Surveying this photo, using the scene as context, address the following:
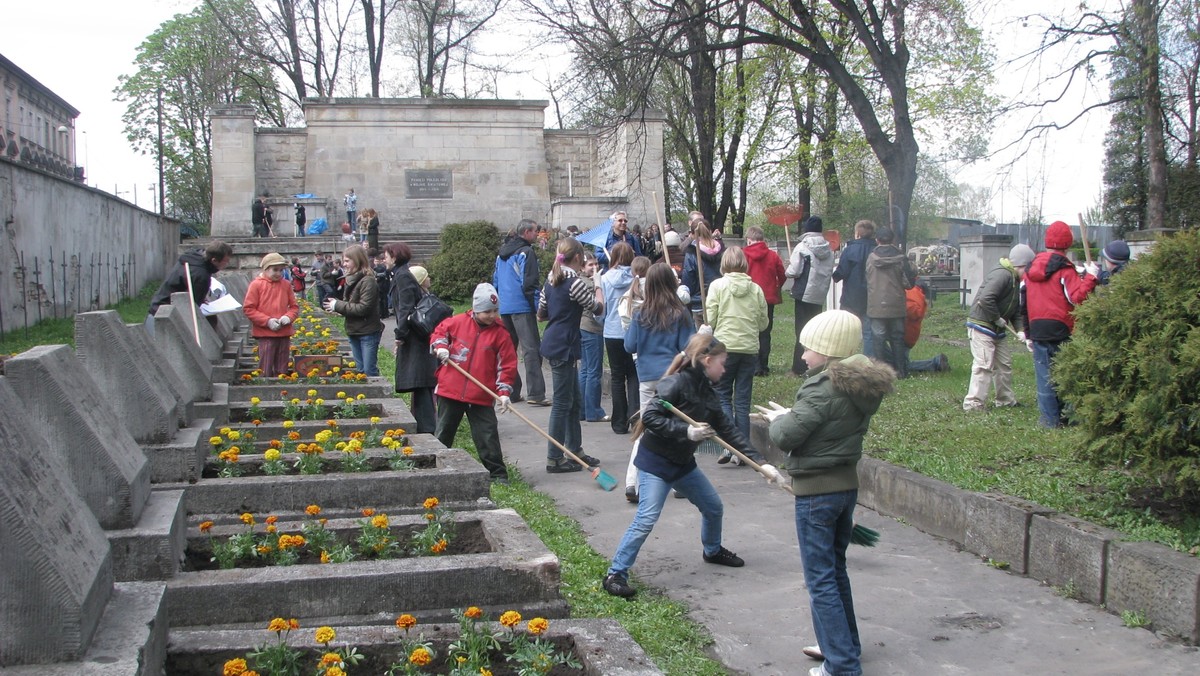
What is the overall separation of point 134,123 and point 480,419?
165 feet

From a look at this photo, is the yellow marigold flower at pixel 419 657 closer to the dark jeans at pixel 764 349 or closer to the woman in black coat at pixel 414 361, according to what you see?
the woman in black coat at pixel 414 361

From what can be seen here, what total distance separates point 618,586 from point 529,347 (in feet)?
20.8

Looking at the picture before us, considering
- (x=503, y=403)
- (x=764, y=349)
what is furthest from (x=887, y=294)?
(x=503, y=403)

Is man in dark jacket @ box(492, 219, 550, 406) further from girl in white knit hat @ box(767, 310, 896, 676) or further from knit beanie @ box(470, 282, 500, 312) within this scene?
girl in white knit hat @ box(767, 310, 896, 676)

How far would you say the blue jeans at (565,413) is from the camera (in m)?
8.67

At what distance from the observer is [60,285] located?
19172 millimetres

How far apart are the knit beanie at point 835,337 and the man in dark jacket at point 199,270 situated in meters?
7.11

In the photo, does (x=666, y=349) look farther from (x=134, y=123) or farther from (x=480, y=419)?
(x=134, y=123)

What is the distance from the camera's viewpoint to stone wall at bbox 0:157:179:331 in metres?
16.4

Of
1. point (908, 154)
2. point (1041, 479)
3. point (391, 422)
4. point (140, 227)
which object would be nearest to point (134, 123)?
point (140, 227)

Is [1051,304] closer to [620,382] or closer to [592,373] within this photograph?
[620,382]

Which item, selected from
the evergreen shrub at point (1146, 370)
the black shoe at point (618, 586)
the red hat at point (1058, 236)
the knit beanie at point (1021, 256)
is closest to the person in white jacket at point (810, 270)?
the knit beanie at point (1021, 256)

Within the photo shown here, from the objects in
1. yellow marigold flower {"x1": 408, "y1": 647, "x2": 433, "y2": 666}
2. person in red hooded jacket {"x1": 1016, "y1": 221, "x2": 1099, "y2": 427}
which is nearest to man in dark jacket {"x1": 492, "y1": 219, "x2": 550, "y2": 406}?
person in red hooded jacket {"x1": 1016, "y1": 221, "x2": 1099, "y2": 427}

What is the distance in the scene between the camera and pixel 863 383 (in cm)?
439
